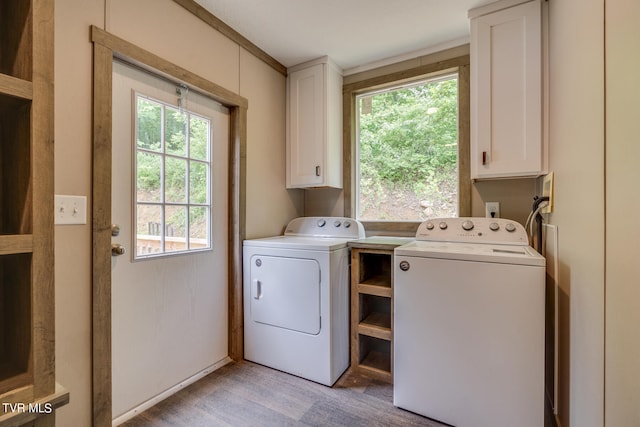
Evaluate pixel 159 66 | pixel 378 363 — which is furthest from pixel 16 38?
pixel 378 363

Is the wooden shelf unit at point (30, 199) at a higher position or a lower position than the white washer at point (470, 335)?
higher

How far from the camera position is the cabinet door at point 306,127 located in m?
2.42

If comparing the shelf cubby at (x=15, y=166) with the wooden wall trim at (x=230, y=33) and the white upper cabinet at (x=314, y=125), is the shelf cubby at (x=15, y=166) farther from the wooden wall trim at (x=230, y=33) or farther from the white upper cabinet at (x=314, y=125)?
the white upper cabinet at (x=314, y=125)

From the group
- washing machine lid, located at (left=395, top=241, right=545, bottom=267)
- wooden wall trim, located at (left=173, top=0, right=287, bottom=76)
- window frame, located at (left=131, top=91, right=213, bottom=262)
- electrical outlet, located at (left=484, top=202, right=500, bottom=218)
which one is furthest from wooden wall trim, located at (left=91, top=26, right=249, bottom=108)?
electrical outlet, located at (left=484, top=202, right=500, bottom=218)

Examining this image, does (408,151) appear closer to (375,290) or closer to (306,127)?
(306,127)

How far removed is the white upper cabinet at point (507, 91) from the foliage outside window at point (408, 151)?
0.38 m

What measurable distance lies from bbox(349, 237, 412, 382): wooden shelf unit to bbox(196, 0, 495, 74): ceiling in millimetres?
1481

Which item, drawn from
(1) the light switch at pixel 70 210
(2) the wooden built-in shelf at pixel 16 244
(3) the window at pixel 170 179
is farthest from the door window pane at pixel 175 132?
(2) the wooden built-in shelf at pixel 16 244

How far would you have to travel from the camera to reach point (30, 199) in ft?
2.22

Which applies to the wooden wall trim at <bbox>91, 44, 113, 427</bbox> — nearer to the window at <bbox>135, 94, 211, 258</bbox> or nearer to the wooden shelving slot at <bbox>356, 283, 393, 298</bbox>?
the window at <bbox>135, 94, 211, 258</bbox>

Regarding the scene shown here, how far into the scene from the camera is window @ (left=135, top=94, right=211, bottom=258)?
5.29 feet

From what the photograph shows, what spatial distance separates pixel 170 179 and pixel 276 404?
146 cm

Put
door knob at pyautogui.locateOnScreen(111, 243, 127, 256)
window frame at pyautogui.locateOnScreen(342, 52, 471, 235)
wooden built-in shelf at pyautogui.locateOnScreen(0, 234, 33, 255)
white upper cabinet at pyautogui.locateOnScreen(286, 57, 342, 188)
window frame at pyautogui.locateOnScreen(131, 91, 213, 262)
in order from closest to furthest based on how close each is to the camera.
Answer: wooden built-in shelf at pyautogui.locateOnScreen(0, 234, 33, 255) → door knob at pyautogui.locateOnScreen(111, 243, 127, 256) → window frame at pyautogui.locateOnScreen(131, 91, 213, 262) → window frame at pyautogui.locateOnScreen(342, 52, 471, 235) → white upper cabinet at pyautogui.locateOnScreen(286, 57, 342, 188)

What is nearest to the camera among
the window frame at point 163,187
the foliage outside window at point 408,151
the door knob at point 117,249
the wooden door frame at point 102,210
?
the wooden door frame at point 102,210
